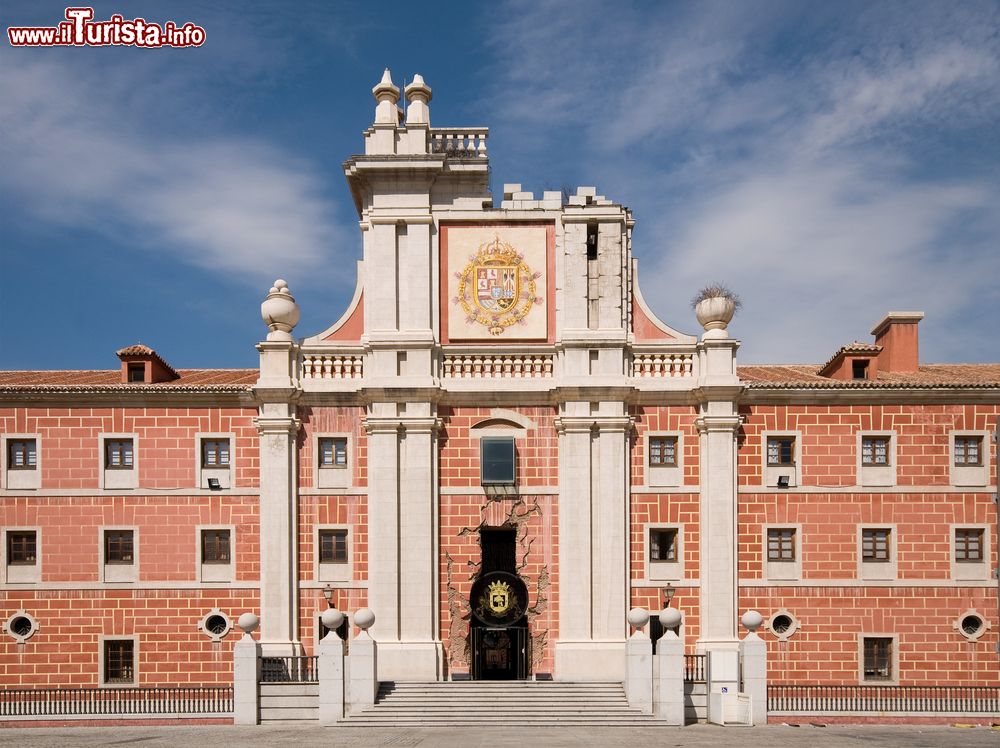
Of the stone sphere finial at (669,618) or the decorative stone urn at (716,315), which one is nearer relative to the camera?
the stone sphere finial at (669,618)

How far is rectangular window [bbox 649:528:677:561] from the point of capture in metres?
31.1

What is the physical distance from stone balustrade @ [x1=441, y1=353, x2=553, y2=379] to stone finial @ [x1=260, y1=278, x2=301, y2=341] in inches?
191

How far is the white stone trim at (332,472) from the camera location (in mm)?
31219

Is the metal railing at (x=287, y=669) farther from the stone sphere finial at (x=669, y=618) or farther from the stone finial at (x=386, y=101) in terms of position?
the stone finial at (x=386, y=101)

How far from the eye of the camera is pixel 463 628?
30.8m

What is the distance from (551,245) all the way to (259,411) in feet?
33.9

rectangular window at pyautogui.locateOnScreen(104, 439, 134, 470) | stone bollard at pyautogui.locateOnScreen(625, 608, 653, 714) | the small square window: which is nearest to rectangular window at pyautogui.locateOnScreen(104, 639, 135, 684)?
rectangular window at pyautogui.locateOnScreen(104, 439, 134, 470)

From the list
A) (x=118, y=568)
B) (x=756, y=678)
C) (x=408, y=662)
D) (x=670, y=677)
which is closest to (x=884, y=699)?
(x=756, y=678)

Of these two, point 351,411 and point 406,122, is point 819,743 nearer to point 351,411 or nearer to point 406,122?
point 351,411

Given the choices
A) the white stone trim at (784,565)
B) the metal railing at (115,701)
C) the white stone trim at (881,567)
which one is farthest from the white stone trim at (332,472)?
the white stone trim at (881,567)

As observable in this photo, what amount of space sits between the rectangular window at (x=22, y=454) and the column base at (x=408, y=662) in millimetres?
12075

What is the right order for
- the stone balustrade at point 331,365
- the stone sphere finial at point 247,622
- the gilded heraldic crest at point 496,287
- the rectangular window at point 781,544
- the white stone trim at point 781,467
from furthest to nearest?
the gilded heraldic crest at point 496,287, the stone balustrade at point 331,365, the white stone trim at point 781,467, the rectangular window at point 781,544, the stone sphere finial at point 247,622

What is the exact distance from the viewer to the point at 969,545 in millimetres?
31141

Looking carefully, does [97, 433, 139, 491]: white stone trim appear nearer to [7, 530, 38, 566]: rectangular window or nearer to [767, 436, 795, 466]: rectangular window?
[7, 530, 38, 566]: rectangular window
